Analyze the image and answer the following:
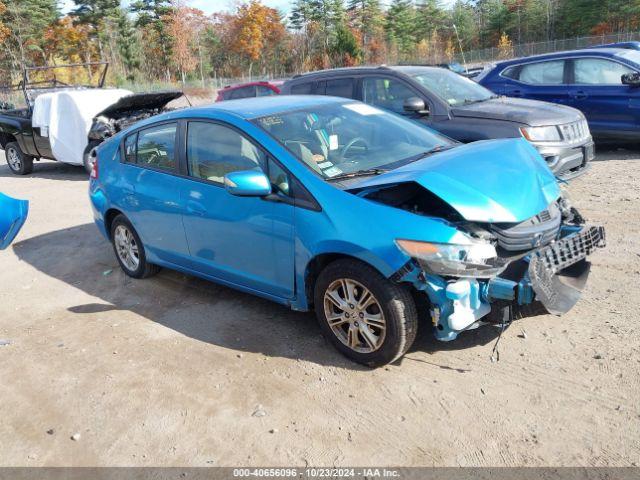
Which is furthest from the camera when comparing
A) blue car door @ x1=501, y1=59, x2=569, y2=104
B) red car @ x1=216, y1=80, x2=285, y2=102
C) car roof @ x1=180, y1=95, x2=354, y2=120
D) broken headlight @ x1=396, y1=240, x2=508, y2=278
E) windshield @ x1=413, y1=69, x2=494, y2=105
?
red car @ x1=216, y1=80, x2=285, y2=102

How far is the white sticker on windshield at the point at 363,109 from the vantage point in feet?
15.5

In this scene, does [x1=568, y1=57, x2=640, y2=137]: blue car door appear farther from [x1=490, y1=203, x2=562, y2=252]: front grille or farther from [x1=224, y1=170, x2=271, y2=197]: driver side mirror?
[x1=224, y1=170, x2=271, y2=197]: driver side mirror

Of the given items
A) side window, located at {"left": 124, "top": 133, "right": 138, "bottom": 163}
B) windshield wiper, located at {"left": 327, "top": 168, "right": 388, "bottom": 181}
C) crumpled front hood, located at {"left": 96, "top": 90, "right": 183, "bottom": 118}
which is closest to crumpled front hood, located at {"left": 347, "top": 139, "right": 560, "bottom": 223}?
windshield wiper, located at {"left": 327, "top": 168, "right": 388, "bottom": 181}

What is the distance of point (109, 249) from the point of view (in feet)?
22.3

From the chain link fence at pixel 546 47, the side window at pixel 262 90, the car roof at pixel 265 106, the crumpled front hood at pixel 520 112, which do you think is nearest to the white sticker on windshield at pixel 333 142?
the car roof at pixel 265 106

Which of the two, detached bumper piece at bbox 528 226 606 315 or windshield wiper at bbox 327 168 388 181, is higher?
windshield wiper at bbox 327 168 388 181

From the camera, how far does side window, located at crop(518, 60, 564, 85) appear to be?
381 inches

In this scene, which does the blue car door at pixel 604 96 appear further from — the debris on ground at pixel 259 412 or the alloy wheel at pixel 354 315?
the debris on ground at pixel 259 412

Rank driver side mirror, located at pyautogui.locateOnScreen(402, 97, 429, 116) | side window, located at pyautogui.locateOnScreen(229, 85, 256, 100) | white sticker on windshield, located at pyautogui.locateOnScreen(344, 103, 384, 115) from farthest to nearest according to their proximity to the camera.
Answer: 1. side window, located at pyautogui.locateOnScreen(229, 85, 256, 100)
2. driver side mirror, located at pyautogui.locateOnScreen(402, 97, 429, 116)
3. white sticker on windshield, located at pyautogui.locateOnScreen(344, 103, 384, 115)

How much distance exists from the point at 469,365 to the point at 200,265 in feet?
7.44

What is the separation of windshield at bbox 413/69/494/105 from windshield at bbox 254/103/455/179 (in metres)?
2.93

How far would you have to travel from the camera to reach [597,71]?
30.7 ft

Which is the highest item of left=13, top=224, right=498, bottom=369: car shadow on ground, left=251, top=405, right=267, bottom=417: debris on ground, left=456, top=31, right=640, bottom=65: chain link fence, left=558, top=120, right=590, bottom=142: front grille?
left=456, top=31, right=640, bottom=65: chain link fence

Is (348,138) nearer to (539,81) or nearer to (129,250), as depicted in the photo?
(129,250)
